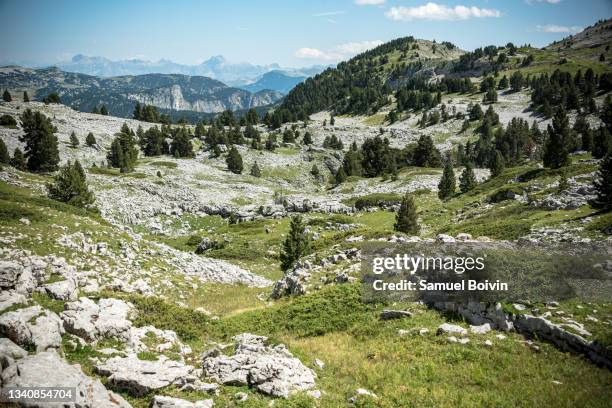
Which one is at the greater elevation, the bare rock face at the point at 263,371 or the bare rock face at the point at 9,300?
the bare rock face at the point at 9,300

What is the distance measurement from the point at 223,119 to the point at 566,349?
15522 centimetres

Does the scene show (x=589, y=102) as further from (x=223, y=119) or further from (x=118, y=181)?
(x=118, y=181)

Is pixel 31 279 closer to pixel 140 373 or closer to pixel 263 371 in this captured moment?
pixel 140 373

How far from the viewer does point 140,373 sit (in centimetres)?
1300

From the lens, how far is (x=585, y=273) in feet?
59.4

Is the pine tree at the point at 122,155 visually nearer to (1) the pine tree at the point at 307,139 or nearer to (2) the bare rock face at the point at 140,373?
(1) the pine tree at the point at 307,139

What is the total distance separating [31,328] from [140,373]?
4003 millimetres

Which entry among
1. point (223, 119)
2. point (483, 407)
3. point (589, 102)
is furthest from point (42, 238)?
point (589, 102)

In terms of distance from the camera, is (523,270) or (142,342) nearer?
(142,342)

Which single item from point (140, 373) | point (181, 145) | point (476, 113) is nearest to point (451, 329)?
point (140, 373)

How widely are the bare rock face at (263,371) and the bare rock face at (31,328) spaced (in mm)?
5618

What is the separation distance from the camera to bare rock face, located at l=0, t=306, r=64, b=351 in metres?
12.0

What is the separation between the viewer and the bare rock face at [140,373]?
12.4 meters

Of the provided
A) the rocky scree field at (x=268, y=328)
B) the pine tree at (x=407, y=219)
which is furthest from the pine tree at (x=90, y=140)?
the pine tree at (x=407, y=219)
